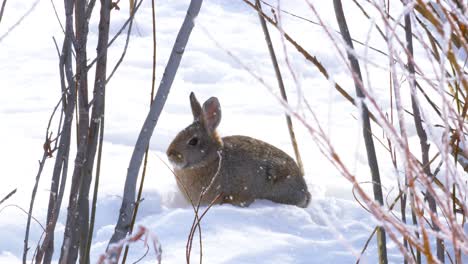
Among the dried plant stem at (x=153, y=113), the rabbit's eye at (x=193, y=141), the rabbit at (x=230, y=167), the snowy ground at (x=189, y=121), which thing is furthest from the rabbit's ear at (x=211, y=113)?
the dried plant stem at (x=153, y=113)

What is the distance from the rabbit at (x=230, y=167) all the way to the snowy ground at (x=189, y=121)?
0.19 m

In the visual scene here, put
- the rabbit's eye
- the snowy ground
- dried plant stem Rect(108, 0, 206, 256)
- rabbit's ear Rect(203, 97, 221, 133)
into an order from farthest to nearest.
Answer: the rabbit's eye < rabbit's ear Rect(203, 97, 221, 133) < the snowy ground < dried plant stem Rect(108, 0, 206, 256)

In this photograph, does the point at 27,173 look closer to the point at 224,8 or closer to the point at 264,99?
the point at 264,99

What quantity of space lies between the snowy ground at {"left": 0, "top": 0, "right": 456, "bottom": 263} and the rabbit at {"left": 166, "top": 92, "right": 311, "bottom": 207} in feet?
0.62

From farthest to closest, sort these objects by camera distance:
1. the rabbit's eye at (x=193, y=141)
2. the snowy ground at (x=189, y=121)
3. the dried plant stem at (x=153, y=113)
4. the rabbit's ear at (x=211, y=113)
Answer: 1. the rabbit's eye at (x=193, y=141)
2. the rabbit's ear at (x=211, y=113)
3. the snowy ground at (x=189, y=121)
4. the dried plant stem at (x=153, y=113)

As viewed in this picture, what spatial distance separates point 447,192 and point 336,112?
19.6 feet

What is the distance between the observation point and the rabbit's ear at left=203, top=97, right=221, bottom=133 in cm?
565

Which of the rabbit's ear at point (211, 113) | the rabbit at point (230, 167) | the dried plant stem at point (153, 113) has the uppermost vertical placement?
the dried plant stem at point (153, 113)


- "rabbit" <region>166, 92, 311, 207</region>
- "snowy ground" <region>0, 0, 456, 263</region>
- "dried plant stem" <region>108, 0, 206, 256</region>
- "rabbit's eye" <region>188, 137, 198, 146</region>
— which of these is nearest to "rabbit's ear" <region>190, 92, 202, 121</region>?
"rabbit" <region>166, 92, 311, 207</region>

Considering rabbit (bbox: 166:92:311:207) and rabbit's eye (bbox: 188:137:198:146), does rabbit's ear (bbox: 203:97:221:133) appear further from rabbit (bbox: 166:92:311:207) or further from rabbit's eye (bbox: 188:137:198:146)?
rabbit's eye (bbox: 188:137:198:146)

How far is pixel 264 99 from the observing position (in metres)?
7.58

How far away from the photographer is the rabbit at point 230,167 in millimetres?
5719

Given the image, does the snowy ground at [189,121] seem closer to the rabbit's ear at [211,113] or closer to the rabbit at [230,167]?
the rabbit at [230,167]

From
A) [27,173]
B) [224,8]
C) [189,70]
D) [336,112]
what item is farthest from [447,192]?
[224,8]
